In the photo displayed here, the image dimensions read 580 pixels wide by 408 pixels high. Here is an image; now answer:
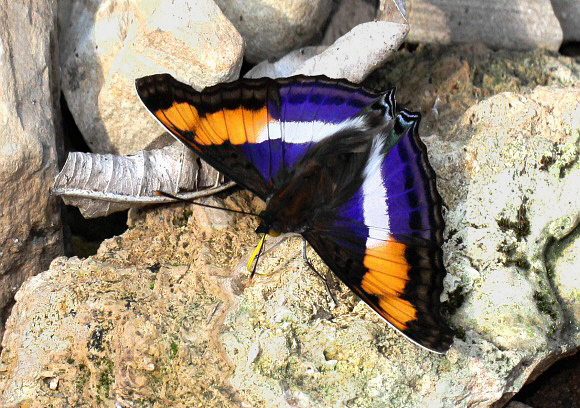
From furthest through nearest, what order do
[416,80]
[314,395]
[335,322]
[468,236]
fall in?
[416,80], [468,236], [335,322], [314,395]

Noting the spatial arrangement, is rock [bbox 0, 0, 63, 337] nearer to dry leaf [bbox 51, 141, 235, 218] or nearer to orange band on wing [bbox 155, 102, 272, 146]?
dry leaf [bbox 51, 141, 235, 218]

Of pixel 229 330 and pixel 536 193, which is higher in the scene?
pixel 536 193

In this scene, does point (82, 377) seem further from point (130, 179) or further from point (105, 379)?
point (130, 179)

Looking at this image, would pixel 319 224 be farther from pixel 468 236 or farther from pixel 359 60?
pixel 359 60

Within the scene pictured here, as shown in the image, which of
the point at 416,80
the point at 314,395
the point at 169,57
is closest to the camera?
the point at 314,395

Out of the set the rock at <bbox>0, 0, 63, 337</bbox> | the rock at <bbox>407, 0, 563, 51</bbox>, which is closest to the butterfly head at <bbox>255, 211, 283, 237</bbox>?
the rock at <bbox>0, 0, 63, 337</bbox>

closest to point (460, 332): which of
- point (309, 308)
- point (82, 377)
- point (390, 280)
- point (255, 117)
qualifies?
point (390, 280)

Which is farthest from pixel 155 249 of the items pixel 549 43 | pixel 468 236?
pixel 549 43
